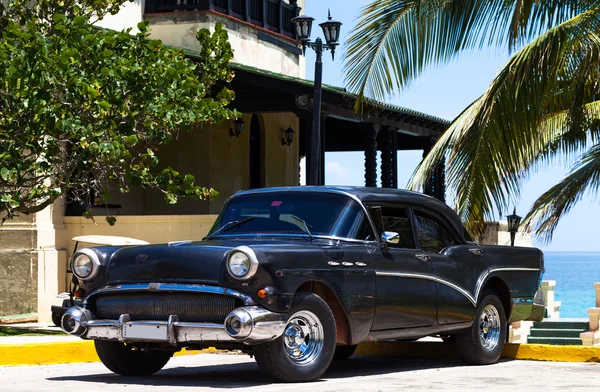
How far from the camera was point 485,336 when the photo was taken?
37.5 ft

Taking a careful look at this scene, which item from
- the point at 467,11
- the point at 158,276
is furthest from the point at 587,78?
the point at 158,276

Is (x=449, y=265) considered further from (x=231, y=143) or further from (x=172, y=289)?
(x=231, y=143)

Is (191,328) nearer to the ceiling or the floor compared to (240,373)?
nearer to the ceiling

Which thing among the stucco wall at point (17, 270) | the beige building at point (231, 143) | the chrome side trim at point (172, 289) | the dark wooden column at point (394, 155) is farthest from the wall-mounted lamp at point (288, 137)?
A: the chrome side trim at point (172, 289)

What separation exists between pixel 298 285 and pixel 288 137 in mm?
21701

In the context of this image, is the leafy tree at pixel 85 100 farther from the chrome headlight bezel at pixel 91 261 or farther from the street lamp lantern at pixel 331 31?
the chrome headlight bezel at pixel 91 261

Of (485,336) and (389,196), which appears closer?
(389,196)

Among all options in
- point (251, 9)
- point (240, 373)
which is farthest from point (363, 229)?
point (251, 9)

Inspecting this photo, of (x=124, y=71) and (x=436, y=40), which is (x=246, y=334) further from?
(x=124, y=71)

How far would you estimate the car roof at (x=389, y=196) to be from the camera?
405 inches

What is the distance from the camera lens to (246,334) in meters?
8.51

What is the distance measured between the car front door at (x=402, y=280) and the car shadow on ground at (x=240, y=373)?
57 cm

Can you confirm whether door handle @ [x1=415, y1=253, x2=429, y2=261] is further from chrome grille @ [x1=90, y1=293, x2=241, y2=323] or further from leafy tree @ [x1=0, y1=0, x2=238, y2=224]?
leafy tree @ [x1=0, y1=0, x2=238, y2=224]

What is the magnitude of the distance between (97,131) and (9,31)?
1764 mm
